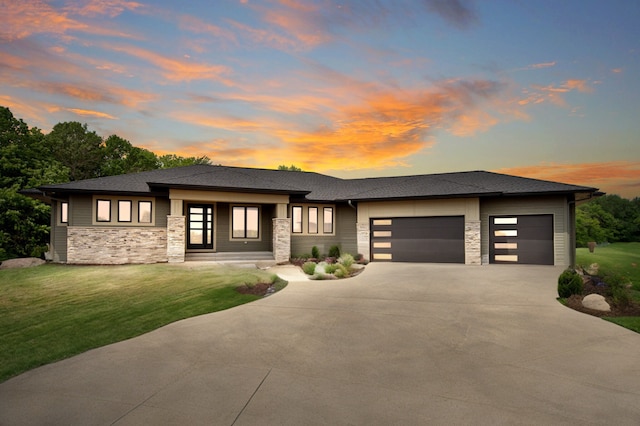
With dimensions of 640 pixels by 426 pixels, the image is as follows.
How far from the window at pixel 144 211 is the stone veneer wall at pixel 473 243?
1681cm

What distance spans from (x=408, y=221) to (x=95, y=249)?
16416 mm

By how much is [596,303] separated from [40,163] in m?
35.1

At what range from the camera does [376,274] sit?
14844mm

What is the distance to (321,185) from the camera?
25.0 meters

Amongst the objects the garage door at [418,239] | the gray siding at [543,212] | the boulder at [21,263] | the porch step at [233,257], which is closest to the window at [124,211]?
the porch step at [233,257]

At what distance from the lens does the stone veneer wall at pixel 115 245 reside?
17.5 metres

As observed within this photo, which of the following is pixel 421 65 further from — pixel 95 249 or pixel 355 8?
pixel 95 249

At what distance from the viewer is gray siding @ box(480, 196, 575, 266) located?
57.1 ft

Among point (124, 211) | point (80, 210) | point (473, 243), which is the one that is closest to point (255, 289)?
point (124, 211)

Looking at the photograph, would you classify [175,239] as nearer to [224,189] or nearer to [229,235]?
[224,189]

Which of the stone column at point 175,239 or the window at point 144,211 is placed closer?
the stone column at point 175,239

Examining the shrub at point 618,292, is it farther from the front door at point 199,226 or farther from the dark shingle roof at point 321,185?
the front door at point 199,226

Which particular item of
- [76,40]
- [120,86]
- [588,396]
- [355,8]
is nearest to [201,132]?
[120,86]

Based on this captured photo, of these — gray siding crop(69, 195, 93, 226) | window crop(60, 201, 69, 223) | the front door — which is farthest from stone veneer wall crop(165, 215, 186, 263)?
window crop(60, 201, 69, 223)
